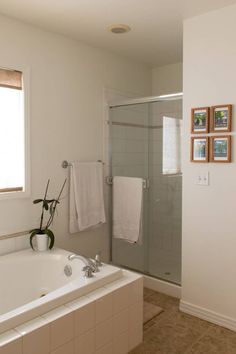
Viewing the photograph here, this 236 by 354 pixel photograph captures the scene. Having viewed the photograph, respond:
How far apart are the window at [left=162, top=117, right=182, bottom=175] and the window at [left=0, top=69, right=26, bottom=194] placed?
4.12ft

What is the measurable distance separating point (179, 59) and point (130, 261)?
2.26 meters

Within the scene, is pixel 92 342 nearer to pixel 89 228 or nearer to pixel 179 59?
pixel 89 228

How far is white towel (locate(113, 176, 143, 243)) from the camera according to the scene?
306 centimetres

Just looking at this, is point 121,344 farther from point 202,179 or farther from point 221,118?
point 221,118

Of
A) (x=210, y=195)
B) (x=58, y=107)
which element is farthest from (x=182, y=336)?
(x=58, y=107)

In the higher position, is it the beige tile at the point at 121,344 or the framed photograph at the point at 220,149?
the framed photograph at the point at 220,149

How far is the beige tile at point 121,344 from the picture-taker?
1940 mm

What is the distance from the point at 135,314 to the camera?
2074mm

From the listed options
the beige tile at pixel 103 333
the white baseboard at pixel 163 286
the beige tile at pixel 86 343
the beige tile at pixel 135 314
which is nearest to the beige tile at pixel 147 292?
the white baseboard at pixel 163 286

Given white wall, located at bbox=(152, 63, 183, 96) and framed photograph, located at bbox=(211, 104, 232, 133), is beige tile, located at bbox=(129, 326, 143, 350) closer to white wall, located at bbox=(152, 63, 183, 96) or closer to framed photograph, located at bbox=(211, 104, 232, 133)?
framed photograph, located at bbox=(211, 104, 232, 133)

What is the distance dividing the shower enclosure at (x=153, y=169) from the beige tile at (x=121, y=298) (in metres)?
1.06

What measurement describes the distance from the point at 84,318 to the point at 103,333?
0.20 m

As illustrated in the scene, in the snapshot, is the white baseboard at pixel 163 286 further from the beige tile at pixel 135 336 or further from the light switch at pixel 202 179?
the light switch at pixel 202 179

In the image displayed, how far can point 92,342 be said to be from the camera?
1795mm
